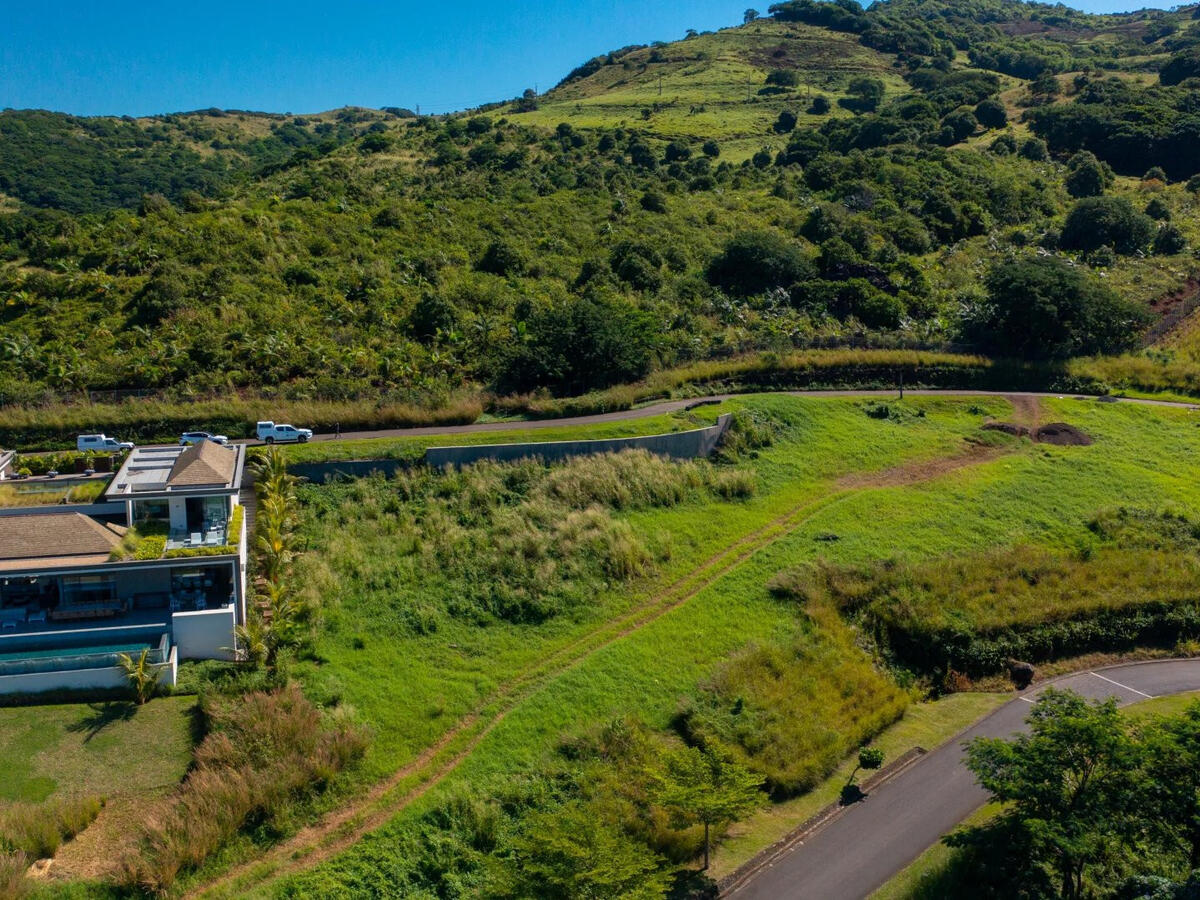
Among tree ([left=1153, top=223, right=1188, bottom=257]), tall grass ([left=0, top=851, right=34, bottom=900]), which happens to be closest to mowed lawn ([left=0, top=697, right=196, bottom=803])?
tall grass ([left=0, top=851, right=34, bottom=900])

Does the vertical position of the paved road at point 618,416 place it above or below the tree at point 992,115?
below

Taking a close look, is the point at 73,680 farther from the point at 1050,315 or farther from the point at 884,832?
the point at 1050,315

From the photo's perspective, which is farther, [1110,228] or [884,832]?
[1110,228]

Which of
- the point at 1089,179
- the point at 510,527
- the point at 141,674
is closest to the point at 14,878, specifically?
the point at 141,674

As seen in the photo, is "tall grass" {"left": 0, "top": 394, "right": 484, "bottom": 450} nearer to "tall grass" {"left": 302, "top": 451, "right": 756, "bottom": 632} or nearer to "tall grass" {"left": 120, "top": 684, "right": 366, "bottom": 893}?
"tall grass" {"left": 302, "top": 451, "right": 756, "bottom": 632}

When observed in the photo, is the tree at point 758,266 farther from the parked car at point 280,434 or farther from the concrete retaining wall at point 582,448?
the parked car at point 280,434

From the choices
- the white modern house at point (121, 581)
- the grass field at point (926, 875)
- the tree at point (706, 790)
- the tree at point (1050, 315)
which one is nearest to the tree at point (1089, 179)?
the tree at point (1050, 315)
